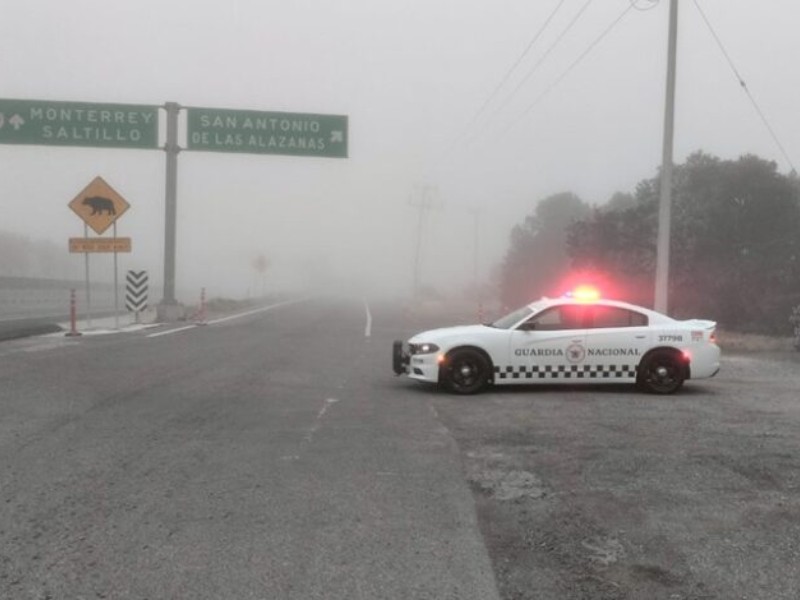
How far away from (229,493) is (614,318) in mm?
6533

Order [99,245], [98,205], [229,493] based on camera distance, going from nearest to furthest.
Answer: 1. [229,493]
2. [98,205]
3. [99,245]

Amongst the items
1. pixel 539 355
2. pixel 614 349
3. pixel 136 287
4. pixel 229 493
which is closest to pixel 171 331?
pixel 136 287

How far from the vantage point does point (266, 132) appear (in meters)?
28.1

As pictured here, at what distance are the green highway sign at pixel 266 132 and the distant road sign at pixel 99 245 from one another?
5704mm

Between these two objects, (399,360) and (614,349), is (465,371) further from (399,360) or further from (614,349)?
(614,349)

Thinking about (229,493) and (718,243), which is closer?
(229,493)

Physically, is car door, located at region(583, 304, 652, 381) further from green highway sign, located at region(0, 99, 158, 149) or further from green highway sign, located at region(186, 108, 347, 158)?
green highway sign, located at region(0, 99, 158, 149)

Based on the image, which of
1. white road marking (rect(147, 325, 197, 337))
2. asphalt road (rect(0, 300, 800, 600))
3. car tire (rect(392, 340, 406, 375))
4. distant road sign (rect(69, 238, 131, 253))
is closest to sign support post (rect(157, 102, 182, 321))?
distant road sign (rect(69, 238, 131, 253))

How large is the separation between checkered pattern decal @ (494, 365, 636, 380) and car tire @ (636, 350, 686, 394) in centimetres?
17

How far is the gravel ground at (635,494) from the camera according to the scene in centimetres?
397

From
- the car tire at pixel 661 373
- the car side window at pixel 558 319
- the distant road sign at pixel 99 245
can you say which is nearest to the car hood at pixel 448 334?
the car side window at pixel 558 319

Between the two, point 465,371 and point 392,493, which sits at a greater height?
point 465,371

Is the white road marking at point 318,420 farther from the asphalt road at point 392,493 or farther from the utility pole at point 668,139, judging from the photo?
the utility pole at point 668,139

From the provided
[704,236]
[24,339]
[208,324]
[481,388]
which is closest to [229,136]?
[208,324]
